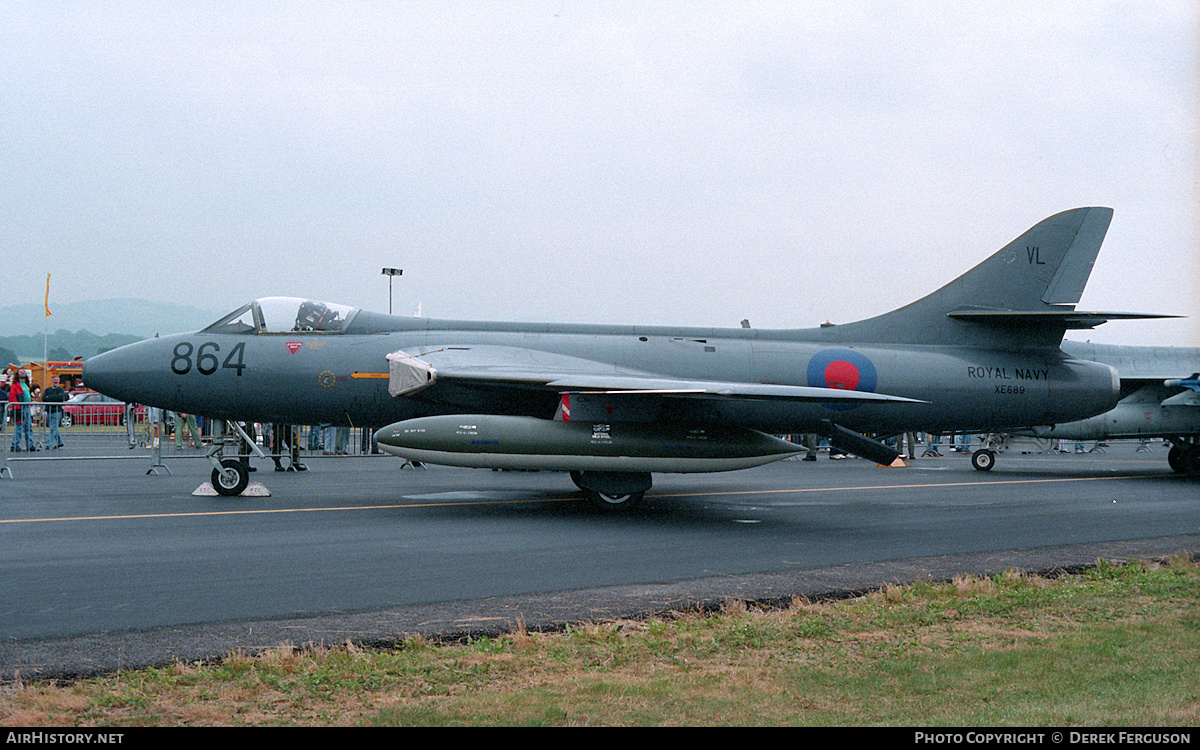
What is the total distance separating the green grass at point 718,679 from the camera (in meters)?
4.25

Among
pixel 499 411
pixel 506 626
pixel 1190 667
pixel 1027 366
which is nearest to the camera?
pixel 1190 667

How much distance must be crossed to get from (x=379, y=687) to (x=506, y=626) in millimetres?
1549

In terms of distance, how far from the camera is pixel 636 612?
21.9 ft

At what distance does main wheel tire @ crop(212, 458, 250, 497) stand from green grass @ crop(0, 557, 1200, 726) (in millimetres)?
9195

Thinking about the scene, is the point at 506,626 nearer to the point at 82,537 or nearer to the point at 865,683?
the point at 865,683

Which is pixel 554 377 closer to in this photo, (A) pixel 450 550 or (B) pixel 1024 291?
(A) pixel 450 550

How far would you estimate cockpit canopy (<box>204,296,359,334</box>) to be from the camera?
14.1 meters

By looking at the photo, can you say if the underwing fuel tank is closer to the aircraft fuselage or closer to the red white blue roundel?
the aircraft fuselage

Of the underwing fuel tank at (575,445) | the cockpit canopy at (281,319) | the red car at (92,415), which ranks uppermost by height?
the cockpit canopy at (281,319)

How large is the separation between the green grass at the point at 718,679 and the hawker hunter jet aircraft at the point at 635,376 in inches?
231

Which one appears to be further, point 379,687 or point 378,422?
point 378,422

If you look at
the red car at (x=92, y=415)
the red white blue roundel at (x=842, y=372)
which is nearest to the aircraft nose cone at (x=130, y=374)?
the red white blue roundel at (x=842, y=372)

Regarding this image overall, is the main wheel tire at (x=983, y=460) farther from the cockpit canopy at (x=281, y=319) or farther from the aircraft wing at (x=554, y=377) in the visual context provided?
the cockpit canopy at (x=281, y=319)
